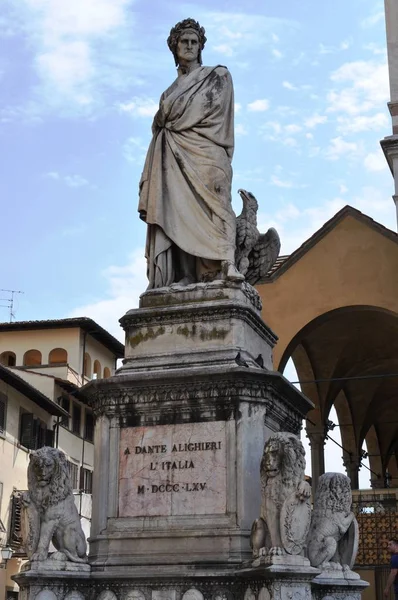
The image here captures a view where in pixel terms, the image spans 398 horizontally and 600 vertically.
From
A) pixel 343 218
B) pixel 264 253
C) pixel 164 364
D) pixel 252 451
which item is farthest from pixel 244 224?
pixel 343 218

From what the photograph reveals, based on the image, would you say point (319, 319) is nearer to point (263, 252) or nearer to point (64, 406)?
point (263, 252)

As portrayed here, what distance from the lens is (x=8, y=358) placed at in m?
45.3

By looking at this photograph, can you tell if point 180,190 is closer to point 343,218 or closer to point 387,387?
point 343,218

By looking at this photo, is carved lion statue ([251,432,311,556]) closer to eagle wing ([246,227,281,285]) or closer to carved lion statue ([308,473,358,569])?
carved lion statue ([308,473,358,569])

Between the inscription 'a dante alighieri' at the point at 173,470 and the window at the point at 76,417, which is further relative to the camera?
the window at the point at 76,417

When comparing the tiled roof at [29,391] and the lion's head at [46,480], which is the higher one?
the tiled roof at [29,391]

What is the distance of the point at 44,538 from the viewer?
28.5 feet

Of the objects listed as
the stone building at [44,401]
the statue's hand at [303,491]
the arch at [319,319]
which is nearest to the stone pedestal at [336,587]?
the statue's hand at [303,491]

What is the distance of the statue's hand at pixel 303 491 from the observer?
8.13m

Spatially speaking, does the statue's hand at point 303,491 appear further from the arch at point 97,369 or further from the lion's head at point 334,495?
the arch at point 97,369

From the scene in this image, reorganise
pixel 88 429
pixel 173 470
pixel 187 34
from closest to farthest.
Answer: pixel 173 470 → pixel 187 34 → pixel 88 429

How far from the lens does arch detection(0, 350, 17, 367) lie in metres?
45.1

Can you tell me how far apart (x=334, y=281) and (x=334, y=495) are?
490 inches

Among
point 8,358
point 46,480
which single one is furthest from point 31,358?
point 46,480
